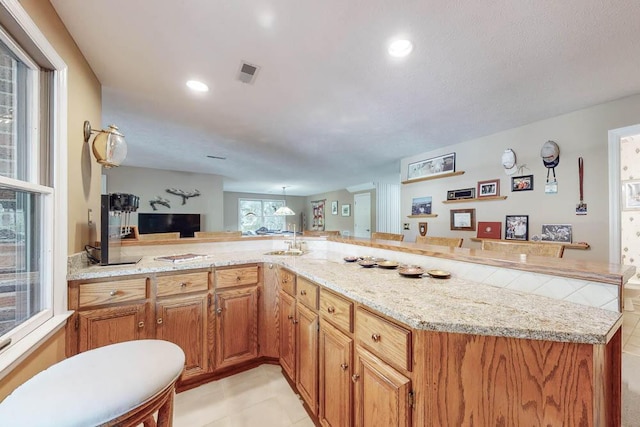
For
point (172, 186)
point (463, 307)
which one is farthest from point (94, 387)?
point (172, 186)

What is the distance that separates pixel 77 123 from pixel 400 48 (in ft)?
6.68

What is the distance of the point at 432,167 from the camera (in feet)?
12.3

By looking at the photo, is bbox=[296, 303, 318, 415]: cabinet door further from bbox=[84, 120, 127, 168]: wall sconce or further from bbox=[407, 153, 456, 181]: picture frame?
bbox=[407, 153, 456, 181]: picture frame

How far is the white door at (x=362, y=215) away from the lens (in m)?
7.16

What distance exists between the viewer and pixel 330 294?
128 centimetres

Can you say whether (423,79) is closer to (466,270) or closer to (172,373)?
(466,270)

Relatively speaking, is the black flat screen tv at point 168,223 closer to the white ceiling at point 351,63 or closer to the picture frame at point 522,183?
the white ceiling at point 351,63

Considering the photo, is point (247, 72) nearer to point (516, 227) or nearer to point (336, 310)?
point (336, 310)

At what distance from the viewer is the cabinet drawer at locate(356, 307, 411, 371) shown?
0.85m

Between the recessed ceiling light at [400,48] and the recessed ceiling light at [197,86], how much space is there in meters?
1.44

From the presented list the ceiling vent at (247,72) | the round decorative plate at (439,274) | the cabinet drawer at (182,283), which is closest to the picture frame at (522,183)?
the round decorative plate at (439,274)

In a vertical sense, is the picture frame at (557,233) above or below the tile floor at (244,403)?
above

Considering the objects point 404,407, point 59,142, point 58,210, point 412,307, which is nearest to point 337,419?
point 404,407

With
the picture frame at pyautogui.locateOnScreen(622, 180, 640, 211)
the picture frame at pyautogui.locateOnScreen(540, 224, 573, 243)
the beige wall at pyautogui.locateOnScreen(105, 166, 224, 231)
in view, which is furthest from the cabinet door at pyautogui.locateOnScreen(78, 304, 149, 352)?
the picture frame at pyautogui.locateOnScreen(622, 180, 640, 211)
